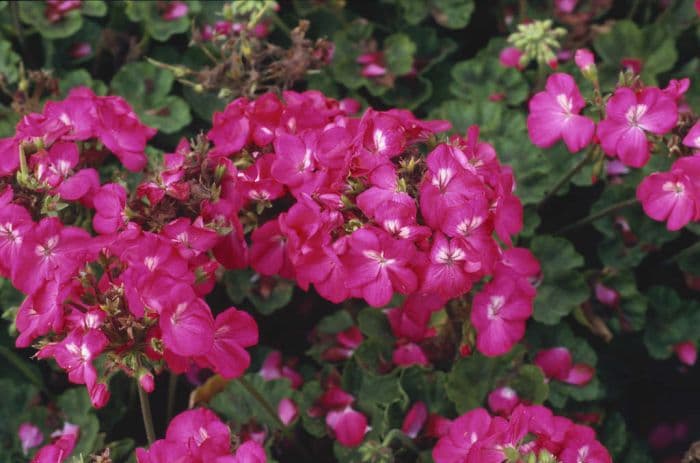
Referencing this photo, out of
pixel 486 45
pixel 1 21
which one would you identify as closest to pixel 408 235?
pixel 486 45

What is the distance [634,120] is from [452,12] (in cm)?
89

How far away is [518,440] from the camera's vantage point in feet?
4.03

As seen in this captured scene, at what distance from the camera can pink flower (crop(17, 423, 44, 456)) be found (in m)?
1.73

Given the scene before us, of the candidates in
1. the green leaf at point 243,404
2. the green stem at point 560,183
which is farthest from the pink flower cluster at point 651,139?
the green leaf at point 243,404

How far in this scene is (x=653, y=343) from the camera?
76.0 inches

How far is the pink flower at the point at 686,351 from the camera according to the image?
6.26ft

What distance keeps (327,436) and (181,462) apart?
2.11 ft

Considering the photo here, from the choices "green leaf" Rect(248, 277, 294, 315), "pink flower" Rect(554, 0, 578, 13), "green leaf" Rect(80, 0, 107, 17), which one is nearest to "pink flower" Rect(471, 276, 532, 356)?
"green leaf" Rect(248, 277, 294, 315)

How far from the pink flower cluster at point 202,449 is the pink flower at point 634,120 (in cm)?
82

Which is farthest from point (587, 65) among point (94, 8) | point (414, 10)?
point (94, 8)

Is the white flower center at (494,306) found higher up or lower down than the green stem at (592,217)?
higher up

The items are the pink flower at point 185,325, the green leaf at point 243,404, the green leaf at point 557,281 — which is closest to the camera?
Result: the pink flower at point 185,325

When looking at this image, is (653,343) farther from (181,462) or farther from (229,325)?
(181,462)

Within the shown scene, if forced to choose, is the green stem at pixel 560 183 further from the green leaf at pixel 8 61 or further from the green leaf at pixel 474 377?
the green leaf at pixel 8 61
